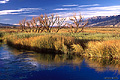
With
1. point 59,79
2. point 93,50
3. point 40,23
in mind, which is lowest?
point 59,79

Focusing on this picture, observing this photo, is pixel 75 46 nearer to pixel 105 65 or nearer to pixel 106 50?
pixel 106 50

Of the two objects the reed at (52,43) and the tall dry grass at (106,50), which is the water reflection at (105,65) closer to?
the tall dry grass at (106,50)

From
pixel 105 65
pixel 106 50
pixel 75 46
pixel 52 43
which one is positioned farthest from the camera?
pixel 52 43

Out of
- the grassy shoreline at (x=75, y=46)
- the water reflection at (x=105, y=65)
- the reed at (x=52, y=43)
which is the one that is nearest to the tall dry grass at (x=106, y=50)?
the grassy shoreline at (x=75, y=46)

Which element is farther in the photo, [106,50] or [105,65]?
[106,50]

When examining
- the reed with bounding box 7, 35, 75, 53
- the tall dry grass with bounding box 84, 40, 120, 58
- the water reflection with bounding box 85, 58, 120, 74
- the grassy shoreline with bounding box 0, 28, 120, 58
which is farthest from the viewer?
the reed with bounding box 7, 35, 75, 53

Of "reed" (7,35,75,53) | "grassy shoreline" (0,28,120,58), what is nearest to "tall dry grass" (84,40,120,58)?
"grassy shoreline" (0,28,120,58)

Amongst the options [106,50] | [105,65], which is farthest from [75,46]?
[105,65]

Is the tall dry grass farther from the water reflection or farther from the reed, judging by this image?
the reed

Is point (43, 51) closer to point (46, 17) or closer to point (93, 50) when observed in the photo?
point (93, 50)

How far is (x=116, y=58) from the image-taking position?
698 inches

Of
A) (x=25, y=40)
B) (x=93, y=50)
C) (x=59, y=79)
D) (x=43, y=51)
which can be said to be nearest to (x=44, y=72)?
(x=59, y=79)

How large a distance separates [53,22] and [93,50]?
36.6 meters

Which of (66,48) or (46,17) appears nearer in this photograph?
(66,48)
